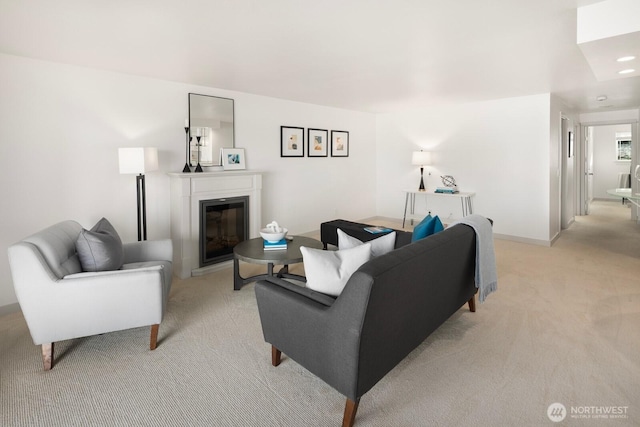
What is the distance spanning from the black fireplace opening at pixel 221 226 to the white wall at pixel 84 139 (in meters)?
0.46

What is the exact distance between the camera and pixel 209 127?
460cm

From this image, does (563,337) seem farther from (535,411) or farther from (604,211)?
(604,211)

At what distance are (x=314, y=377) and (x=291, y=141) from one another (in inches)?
164

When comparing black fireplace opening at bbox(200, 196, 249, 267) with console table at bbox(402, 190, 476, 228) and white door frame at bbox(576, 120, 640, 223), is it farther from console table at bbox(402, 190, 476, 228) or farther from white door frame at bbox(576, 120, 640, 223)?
white door frame at bbox(576, 120, 640, 223)

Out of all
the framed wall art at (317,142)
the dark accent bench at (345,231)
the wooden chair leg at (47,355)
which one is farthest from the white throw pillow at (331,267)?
the framed wall art at (317,142)

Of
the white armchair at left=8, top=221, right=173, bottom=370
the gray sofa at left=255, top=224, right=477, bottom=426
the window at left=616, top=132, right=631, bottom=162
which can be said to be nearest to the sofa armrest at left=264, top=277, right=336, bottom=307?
the gray sofa at left=255, top=224, right=477, bottom=426

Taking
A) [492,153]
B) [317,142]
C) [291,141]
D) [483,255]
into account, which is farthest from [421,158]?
[483,255]

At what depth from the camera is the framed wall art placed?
20.0ft

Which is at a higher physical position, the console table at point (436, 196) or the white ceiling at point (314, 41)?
Result: the white ceiling at point (314, 41)

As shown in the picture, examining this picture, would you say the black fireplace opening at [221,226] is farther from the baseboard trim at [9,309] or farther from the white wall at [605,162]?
the white wall at [605,162]

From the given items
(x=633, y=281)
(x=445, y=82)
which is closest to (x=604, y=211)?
(x=633, y=281)

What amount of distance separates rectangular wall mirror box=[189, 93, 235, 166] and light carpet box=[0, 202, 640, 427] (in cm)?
193

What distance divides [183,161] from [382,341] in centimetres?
352

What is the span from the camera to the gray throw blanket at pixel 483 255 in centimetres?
272
